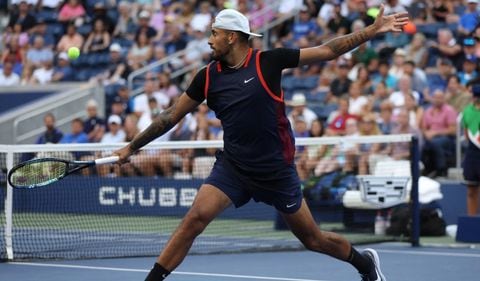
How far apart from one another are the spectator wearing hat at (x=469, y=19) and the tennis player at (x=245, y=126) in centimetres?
1058

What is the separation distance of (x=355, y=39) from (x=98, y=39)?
1615 centimetres

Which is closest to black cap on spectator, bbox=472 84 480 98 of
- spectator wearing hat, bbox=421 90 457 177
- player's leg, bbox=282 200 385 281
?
spectator wearing hat, bbox=421 90 457 177

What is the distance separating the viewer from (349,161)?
562 inches

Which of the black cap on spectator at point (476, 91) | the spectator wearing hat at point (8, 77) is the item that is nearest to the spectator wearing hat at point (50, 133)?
the spectator wearing hat at point (8, 77)

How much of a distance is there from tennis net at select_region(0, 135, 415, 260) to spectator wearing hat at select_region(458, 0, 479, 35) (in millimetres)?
4293

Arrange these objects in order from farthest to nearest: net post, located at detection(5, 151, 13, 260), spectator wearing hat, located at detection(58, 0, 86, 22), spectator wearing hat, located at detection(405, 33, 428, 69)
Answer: spectator wearing hat, located at detection(58, 0, 86, 22)
spectator wearing hat, located at detection(405, 33, 428, 69)
net post, located at detection(5, 151, 13, 260)

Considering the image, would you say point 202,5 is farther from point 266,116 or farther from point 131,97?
point 266,116

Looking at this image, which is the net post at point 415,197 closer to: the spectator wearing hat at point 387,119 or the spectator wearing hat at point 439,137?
the spectator wearing hat at point 439,137

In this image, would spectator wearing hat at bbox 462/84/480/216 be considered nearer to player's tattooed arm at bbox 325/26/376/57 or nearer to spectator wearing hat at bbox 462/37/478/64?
spectator wearing hat at bbox 462/37/478/64

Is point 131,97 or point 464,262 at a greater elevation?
point 131,97

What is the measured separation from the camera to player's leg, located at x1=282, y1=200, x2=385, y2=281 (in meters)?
7.76

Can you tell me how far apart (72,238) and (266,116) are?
19.2 feet

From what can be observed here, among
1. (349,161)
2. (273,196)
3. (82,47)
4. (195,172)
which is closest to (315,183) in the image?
(349,161)

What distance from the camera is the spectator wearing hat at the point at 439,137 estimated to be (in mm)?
15750
